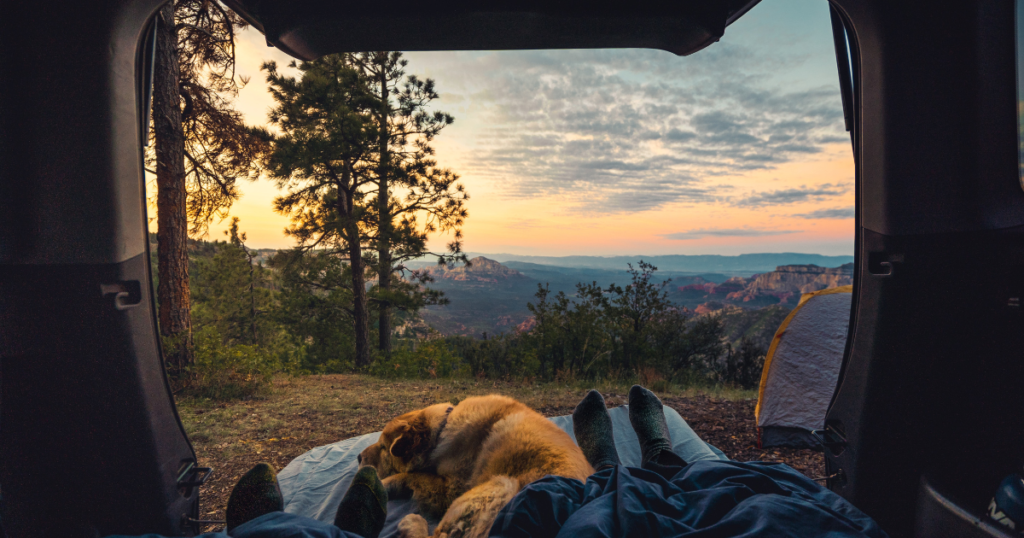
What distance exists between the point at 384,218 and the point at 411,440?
10.8m

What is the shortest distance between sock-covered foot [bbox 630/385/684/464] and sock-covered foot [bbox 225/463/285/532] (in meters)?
1.99

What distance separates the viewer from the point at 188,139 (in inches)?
276

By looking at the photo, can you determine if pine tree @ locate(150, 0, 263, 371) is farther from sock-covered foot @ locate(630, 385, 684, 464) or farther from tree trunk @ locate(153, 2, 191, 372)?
sock-covered foot @ locate(630, 385, 684, 464)

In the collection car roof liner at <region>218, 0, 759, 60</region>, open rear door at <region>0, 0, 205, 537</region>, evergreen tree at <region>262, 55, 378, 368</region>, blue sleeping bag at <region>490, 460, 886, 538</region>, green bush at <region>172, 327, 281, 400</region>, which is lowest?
green bush at <region>172, 327, 281, 400</region>

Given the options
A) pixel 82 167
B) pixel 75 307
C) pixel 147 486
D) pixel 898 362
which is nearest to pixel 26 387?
pixel 75 307

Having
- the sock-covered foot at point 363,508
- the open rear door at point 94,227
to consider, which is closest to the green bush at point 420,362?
the sock-covered foot at point 363,508

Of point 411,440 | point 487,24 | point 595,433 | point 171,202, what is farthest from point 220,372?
point 487,24

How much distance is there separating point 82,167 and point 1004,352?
3237 millimetres

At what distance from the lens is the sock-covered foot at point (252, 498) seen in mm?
1757

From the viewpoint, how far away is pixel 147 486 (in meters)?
1.59

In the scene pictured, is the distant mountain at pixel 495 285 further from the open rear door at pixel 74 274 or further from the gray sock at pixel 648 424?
the open rear door at pixel 74 274

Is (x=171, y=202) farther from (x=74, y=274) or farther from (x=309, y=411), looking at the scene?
(x=74, y=274)

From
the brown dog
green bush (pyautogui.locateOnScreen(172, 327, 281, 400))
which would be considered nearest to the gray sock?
the brown dog

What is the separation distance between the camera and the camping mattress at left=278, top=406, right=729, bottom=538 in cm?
236
